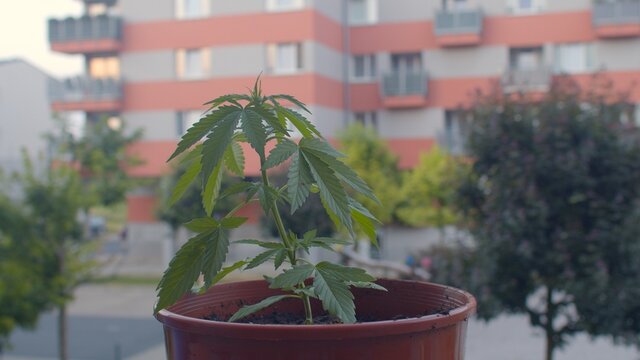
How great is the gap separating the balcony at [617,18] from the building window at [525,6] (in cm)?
162

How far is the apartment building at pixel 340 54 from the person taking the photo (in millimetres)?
22203

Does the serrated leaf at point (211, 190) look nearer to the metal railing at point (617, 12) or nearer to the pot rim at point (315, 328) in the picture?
the pot rim at point (315, 328)

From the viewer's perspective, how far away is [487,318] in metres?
6.86

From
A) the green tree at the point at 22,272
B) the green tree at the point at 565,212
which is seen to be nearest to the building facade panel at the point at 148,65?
the green tree at the point at 22,272

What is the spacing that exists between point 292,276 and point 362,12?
2409cm

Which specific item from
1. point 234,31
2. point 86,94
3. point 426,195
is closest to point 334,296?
point 426,195

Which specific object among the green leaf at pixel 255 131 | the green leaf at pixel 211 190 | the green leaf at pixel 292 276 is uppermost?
the green leaf at pixel 255 131

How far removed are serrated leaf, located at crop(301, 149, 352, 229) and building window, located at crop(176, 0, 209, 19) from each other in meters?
22.5

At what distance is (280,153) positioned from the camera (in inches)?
52.6

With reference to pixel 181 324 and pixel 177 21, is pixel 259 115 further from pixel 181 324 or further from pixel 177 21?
pixel 177 21

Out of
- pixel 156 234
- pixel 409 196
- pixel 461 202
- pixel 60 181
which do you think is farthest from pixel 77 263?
pixel 156 234

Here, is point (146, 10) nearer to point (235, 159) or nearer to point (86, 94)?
point (86, 94)

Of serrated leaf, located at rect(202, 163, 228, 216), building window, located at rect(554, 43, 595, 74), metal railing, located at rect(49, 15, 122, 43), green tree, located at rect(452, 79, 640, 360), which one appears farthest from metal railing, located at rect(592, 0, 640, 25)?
serrated leaf, located at rect(202, 163, 228, 216)

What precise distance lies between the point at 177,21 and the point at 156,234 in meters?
7.44
